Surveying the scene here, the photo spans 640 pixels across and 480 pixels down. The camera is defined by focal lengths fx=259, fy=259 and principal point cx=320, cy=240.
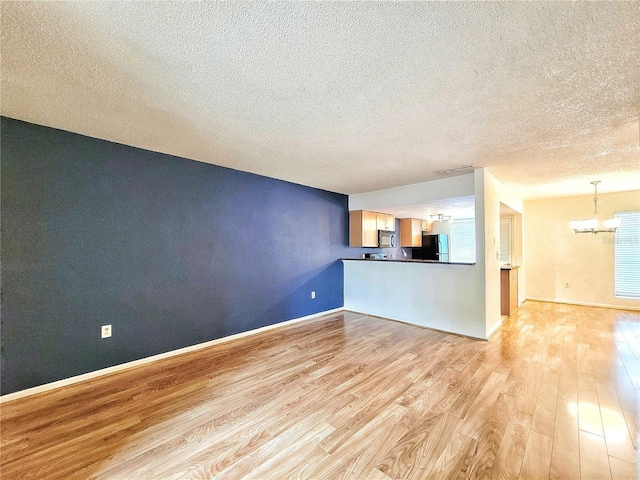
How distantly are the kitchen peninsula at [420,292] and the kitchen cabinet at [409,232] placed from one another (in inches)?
89.1

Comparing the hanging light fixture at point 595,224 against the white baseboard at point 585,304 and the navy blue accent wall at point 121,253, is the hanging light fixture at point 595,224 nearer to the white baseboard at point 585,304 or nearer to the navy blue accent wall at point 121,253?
the white baseboard at point 585,304

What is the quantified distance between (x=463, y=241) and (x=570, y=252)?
220 cm

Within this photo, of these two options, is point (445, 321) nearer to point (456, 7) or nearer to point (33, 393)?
point (456, 7)

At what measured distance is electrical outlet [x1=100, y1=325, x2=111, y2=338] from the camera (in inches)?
105

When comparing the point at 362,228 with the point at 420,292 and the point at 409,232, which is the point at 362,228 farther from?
the point at 409,232

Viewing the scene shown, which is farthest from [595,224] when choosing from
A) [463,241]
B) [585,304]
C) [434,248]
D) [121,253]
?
[121,253]

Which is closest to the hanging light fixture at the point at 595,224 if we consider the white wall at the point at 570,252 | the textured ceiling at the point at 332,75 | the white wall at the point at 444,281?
the white wall at the point at 570,252

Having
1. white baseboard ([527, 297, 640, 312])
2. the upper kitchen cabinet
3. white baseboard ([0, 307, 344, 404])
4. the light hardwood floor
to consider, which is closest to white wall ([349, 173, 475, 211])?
the upper kitchen cabinet

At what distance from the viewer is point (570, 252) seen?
5.67m

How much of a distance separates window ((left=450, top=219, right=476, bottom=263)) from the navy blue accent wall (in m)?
5.48

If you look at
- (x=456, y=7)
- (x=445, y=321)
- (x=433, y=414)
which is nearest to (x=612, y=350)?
(x=445, y=321)

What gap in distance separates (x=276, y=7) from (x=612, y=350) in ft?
16.2

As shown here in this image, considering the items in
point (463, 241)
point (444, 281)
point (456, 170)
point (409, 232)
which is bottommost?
point (444, 281)

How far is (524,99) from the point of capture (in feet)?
6.34
